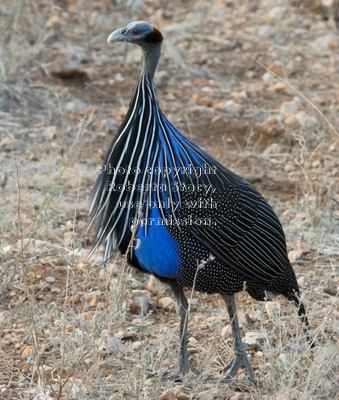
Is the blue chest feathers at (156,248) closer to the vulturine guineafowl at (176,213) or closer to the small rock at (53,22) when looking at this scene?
the vulturine guineafowl at (176,213)

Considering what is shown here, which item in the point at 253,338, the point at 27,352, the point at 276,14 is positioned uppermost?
the point at 276,14

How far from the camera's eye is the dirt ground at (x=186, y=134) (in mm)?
3119

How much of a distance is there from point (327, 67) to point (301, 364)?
459 centimetres

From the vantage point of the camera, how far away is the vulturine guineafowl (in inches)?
124

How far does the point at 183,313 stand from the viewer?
3406 millimetres

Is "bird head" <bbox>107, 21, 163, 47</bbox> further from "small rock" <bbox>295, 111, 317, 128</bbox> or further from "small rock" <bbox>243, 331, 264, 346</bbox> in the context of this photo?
"small rock" <bbox>295, 111, 317, 128</bbox>

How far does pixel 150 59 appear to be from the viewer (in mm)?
3398

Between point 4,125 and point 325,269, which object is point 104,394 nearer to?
point 325,269

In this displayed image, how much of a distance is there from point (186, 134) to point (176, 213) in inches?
112

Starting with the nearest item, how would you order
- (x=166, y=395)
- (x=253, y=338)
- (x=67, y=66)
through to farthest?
(x=166, y=395) → (x=253, y=338) → (x=67, y=66)

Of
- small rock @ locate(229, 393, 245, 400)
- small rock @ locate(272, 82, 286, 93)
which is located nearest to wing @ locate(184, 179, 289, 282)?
small rock @ locate(229, 393, 245, 400)

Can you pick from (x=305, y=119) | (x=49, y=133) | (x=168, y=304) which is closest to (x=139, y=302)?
(x=168, y=304)

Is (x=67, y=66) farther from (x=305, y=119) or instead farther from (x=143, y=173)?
(x=143, y=173)

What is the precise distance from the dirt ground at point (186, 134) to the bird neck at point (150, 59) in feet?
1.33
